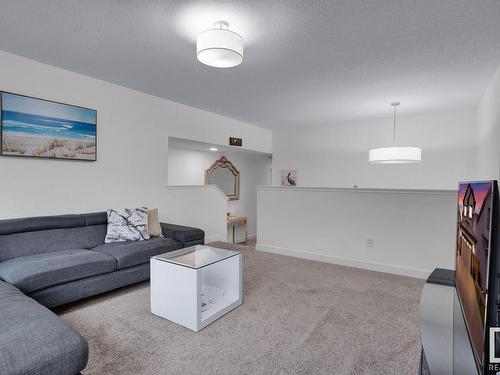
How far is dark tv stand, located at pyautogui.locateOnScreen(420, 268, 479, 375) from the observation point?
955mm

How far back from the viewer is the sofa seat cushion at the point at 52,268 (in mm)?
2201

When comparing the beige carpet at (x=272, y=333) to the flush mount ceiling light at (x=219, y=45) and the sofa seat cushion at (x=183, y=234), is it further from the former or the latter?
the flush mount ceiling light at (x=219, y=45)

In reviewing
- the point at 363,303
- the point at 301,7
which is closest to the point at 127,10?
the point at 301,7

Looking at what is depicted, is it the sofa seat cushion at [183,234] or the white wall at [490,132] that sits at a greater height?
the white wall at [490,132]

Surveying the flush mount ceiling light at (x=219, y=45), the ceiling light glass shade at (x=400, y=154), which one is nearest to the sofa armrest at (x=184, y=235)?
the flush mount ceiling light at (x=219, y=45)

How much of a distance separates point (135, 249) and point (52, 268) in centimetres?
75

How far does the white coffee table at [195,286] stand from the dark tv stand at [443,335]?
1.44m

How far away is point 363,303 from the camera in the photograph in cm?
266

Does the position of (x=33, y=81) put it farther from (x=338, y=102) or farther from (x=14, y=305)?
(x=338, y=102)

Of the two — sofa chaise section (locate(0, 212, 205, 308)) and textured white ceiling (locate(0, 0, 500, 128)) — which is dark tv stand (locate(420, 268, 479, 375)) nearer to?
textured white ceiling (locate(0, 0, 500, 128))

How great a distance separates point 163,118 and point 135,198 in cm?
128

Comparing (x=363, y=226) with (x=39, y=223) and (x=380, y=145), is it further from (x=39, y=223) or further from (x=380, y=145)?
(x=39, y=223)

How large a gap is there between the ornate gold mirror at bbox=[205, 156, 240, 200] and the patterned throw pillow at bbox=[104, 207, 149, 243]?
2.97 m

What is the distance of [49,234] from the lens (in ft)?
9.46
